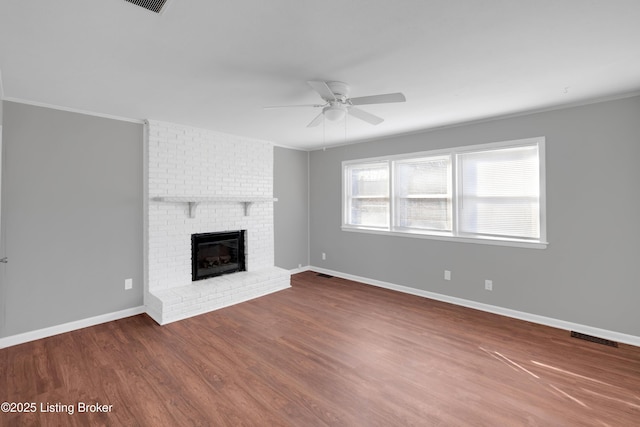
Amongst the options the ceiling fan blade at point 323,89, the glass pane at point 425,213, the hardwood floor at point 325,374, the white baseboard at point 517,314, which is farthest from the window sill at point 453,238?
the ceiling fan blade at point 323,89

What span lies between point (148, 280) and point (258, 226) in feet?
6.15

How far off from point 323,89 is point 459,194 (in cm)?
278

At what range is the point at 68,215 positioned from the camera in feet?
10.9

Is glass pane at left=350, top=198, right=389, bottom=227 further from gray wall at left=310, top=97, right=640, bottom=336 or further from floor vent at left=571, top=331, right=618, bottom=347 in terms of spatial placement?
floor vent at left=571, top=331, right=618, bottom=347

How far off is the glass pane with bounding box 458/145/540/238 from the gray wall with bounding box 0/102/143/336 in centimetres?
453

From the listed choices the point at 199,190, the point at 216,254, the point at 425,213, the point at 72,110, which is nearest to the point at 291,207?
the point at 216,254

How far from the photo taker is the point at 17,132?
303 cm

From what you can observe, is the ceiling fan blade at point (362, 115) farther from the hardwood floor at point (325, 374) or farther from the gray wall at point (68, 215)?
the gray wall at point (68, 215)

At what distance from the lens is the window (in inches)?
140

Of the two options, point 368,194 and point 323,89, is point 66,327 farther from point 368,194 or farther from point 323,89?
point 368,194

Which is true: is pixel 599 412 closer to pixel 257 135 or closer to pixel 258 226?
pixel 258 226

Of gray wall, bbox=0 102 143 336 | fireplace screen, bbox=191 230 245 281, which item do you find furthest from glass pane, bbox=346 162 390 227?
gray wall, bbox=0 102 143 336

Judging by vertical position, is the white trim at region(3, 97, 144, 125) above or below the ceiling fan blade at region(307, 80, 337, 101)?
above

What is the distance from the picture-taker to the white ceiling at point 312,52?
1.61m
